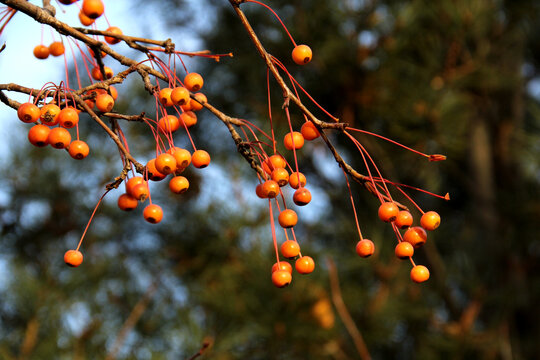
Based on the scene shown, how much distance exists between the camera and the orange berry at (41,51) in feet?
2.60

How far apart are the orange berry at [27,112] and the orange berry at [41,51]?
0.27 metres

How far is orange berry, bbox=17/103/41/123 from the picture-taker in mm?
554

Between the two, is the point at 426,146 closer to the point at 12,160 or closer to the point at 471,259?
the point at 471,259

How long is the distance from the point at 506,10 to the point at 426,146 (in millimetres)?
1017

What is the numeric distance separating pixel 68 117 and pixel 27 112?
39mm

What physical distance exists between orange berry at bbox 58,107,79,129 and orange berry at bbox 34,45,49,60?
268 mm

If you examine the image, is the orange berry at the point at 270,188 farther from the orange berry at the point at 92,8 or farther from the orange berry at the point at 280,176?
the orange berry at the point at 92,8

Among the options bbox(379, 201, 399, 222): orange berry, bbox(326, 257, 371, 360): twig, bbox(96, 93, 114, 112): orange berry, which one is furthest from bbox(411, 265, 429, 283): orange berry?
bbox(326, 257, 371, 360): twig

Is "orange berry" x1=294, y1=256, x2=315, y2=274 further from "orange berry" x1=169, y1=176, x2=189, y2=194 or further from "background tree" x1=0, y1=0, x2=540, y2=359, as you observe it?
"background tree" x1=0, y1=0, x2=540, y2=359

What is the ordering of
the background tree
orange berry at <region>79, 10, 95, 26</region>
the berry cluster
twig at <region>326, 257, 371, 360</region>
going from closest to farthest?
the berry cluster
orange berry at <region>79, 10, 95, 26</region>
twig at <region>326, 257, 371, 360</region>
the background tree

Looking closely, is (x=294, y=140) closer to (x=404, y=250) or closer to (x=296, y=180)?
(x=296, y=180)

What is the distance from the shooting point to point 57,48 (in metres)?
0.79

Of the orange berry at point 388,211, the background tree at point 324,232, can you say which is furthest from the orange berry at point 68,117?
the background tree at point 324,232

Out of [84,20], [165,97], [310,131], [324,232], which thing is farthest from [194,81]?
[324,232]
